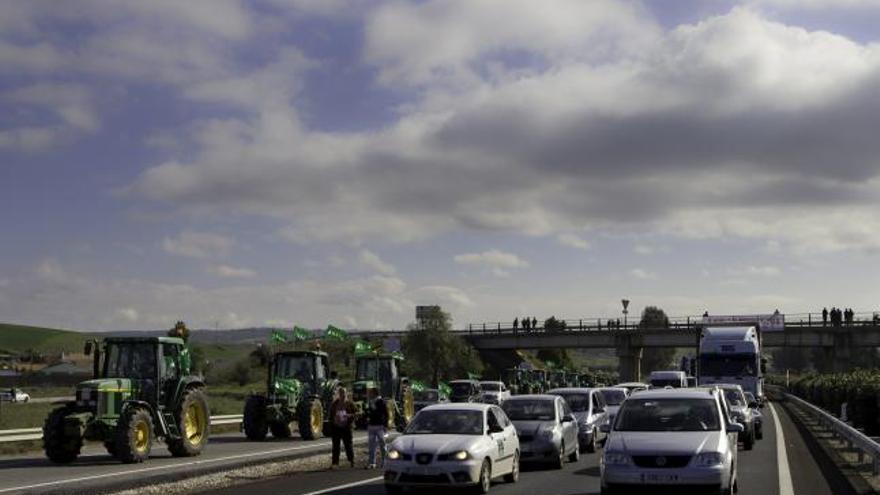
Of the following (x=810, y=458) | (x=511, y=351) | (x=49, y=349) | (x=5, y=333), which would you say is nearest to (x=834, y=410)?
(x=810, y=458)

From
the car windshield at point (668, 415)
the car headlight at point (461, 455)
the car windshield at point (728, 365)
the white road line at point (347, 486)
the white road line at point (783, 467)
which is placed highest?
the car windshield at point (728, 365)

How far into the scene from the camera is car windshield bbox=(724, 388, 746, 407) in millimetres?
25784

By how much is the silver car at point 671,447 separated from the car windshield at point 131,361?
38.7ft

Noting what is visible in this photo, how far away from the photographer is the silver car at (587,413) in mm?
24953

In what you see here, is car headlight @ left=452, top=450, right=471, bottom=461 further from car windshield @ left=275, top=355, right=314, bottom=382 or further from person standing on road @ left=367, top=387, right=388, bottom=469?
car windshield @ left=275, top=355, right=314, bottom=382

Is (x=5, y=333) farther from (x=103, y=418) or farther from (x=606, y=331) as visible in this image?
(x=103, y=418)

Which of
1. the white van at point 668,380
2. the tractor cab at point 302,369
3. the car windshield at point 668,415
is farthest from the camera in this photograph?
the white van at point 668,380

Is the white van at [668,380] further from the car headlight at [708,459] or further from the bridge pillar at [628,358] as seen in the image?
the bridge pillar at [628,358]

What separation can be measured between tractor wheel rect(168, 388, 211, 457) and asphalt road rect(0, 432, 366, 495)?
1.07 ft

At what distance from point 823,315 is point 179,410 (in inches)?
2833

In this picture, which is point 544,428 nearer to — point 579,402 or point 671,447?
point 579,402

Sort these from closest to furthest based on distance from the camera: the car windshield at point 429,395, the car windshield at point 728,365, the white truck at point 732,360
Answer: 1. the white truck at point 732,360
2. the car windshield at point 728,365
3. the car windshield at point 429,395

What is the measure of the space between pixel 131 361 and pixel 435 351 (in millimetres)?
62805

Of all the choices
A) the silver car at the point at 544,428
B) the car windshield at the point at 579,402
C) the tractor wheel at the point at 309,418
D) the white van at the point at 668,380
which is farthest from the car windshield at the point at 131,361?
the white van at the point at 668,380
